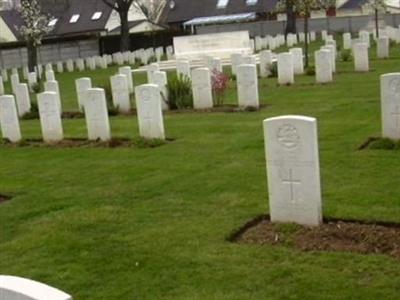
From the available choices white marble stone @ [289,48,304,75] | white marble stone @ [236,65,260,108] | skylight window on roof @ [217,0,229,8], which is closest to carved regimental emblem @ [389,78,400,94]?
white marble stone @ [236,65,260,108]

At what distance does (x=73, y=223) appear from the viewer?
7.32m

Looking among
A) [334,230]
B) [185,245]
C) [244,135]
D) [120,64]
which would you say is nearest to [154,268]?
[185,245]

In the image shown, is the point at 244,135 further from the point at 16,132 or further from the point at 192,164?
the point at 16,132

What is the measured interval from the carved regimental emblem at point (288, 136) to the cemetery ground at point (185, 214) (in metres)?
0.90

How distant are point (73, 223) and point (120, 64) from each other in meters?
31.3

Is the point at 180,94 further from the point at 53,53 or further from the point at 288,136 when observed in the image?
the point at 53,53

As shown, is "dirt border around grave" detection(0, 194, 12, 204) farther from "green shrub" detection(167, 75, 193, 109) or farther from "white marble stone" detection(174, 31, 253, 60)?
"white marble stone" detection(174, 31, 253, 60)

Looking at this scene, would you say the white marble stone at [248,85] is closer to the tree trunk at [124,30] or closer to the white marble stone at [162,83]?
the white marble stone at [162,83]

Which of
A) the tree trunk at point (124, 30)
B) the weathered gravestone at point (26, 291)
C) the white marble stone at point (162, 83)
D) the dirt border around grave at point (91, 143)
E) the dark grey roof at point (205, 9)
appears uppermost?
the dark grey roof at point (205, 9)

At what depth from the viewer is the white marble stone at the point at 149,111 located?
11.5 meters

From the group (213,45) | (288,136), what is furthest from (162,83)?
(213,45)

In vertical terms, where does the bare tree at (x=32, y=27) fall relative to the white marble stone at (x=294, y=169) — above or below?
above

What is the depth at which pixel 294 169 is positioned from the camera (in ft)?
21.1

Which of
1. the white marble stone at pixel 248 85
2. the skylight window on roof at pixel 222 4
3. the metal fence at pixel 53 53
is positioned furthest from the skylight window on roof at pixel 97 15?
the white marble stone at pixel 248 85
